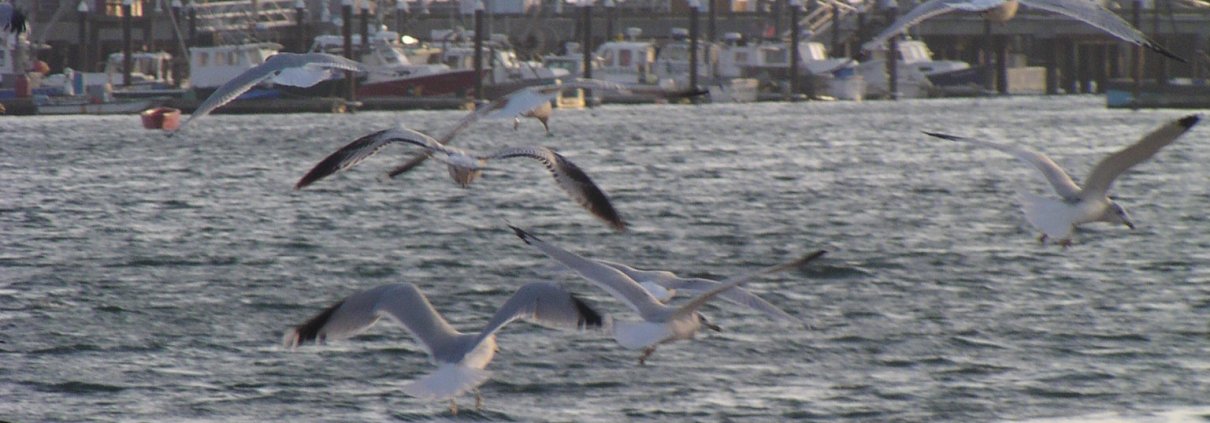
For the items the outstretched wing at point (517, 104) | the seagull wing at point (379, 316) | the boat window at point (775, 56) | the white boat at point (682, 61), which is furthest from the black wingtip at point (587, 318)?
the boat window at point (775, 56)

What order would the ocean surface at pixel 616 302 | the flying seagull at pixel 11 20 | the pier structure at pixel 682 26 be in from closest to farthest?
1. the ocean surface at pixel 616 302
2. the flying seagull at pixel 11 20
3. the pier structure at pixel 682 26

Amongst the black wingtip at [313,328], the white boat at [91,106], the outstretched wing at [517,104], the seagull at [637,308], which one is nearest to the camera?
the seagull at [637,308]

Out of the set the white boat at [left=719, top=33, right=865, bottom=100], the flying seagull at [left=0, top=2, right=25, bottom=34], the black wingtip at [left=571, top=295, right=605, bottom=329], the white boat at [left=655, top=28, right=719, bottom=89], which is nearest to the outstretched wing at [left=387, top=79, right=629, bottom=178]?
the black wingtip at [left=571, top=295, right=605, bottom=329]

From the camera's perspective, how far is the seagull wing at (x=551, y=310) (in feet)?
31.3

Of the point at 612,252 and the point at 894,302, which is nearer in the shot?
the point at 894,302

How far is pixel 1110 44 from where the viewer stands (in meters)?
86.0

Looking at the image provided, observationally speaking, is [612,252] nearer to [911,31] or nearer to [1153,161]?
[1153,161]

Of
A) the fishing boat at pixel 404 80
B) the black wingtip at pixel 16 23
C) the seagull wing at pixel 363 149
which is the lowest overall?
the fishing boat at pixel 404 80

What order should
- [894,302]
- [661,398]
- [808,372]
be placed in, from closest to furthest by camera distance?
[661,398] → [808,372] → [894,302]

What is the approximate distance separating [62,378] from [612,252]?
8.29m

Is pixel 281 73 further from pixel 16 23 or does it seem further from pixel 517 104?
pixel 16 23

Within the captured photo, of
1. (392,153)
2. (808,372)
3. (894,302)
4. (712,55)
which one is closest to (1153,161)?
(392,153)

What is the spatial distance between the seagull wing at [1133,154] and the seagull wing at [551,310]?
3.38 m

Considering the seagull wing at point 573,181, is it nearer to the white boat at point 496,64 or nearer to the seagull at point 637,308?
the seagull at point 637,308
